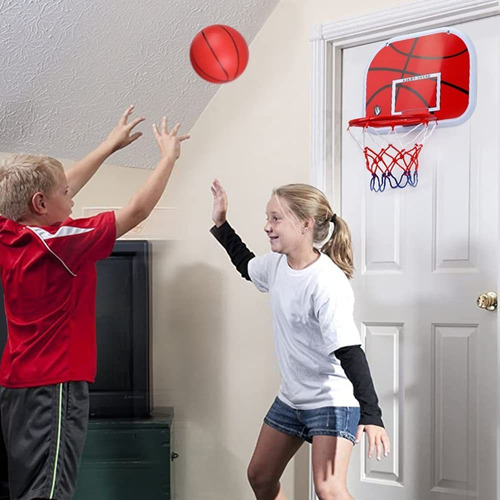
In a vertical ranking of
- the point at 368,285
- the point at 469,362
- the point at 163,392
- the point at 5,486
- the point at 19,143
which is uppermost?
the point at 19,143

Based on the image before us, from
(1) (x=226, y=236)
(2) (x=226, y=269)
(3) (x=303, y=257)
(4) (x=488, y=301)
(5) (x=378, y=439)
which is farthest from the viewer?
(2) (x=226, y=269)

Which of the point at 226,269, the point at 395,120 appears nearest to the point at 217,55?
the point at 395,120

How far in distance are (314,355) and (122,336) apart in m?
0.98

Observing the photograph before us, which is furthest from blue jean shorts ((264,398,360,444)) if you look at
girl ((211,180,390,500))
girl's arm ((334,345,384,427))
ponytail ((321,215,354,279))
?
ponytail ((321,215,354,279))

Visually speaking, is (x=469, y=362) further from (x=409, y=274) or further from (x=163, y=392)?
(x=163, y=392)

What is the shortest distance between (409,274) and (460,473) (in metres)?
0.69

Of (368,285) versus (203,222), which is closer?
(368,285)

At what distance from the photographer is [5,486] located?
2682 mm

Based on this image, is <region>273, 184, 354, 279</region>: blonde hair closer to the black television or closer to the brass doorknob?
the brass doorknob

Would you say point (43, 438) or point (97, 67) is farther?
point (97, 67)

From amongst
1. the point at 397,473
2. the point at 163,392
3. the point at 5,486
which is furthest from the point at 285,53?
the point at 5,486

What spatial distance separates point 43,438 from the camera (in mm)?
2168

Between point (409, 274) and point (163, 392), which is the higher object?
point (409, 274)

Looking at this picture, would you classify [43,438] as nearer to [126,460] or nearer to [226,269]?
[126,460]
